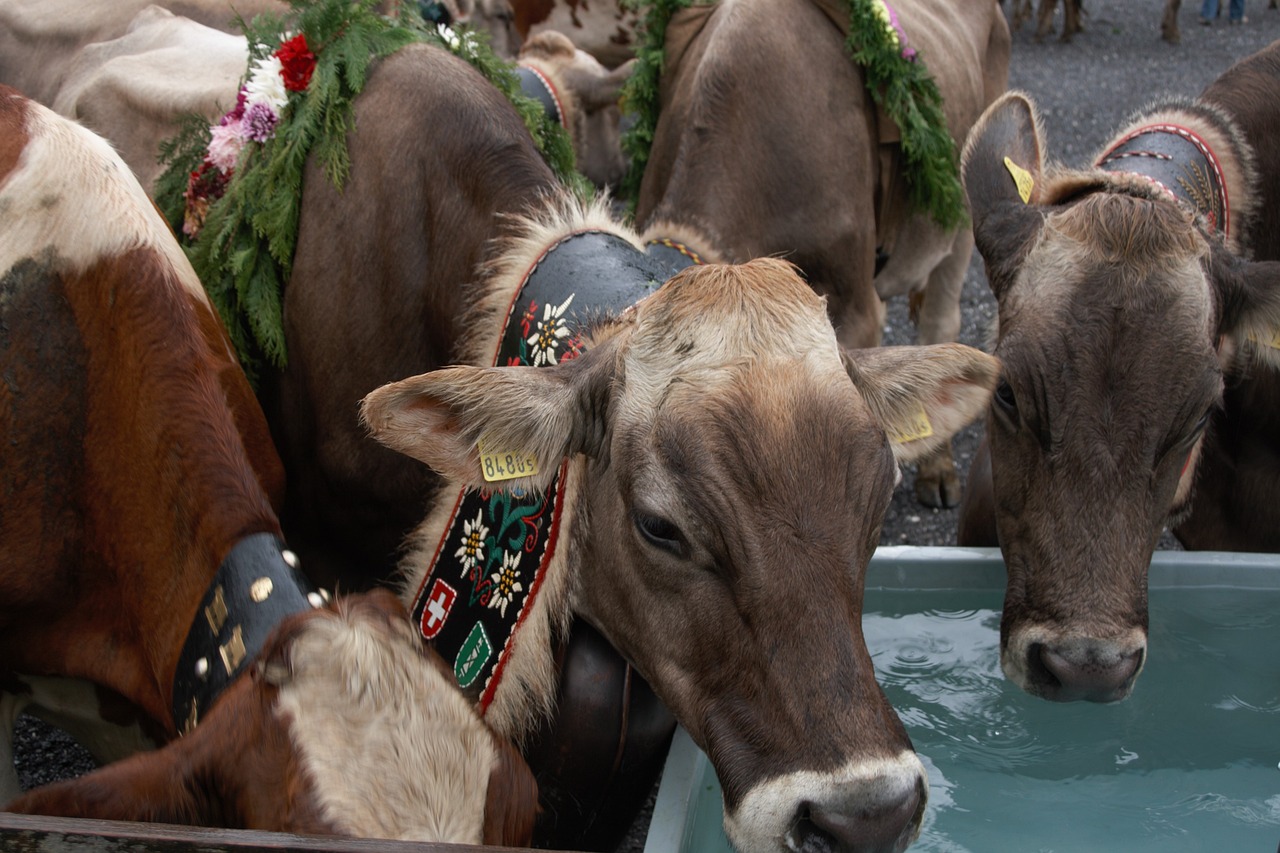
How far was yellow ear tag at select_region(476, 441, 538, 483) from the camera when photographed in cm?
223

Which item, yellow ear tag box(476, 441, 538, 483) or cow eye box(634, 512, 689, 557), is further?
yellow ear tag box(476, 441, 538, 483)

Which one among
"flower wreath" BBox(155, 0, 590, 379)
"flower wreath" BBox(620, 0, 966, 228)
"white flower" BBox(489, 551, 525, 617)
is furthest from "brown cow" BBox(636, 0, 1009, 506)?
"white flower" BBox(489, 551, 525, 617)

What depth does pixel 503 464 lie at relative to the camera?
2244mm

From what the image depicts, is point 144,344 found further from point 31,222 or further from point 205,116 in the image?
point 205,116

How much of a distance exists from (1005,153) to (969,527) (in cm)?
117

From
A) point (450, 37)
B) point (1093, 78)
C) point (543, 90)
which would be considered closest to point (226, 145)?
point (450, 37)

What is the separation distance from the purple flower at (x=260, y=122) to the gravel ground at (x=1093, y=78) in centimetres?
323

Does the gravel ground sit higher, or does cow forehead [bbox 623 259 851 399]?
cow forehead [bbox 623 259 851 399]

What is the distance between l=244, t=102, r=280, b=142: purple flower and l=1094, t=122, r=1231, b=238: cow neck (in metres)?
2.42

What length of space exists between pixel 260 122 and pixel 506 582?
167cm

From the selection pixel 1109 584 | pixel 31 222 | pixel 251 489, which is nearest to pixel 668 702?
pixel 251 489

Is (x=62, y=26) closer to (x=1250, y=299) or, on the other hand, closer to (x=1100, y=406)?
(x=1100, y=406)

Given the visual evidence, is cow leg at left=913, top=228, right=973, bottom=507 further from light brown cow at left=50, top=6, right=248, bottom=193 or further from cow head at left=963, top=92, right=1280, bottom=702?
light brown cow at left=50, top=6, right=248, bottom=193

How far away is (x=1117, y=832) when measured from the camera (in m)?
2.77
